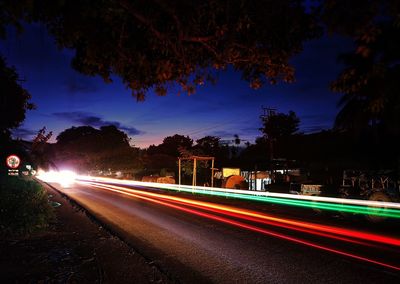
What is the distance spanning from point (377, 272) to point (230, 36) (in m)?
5.23

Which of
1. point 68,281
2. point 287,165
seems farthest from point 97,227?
point 287,165

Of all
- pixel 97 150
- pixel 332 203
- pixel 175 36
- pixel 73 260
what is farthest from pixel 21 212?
pixel 97 150

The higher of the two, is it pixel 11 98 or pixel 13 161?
pixel 11 98

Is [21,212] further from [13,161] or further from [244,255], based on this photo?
[244,255]

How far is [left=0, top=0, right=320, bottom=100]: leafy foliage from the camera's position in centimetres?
555

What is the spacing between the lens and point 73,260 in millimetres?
8039

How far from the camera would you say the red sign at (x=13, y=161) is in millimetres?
14448

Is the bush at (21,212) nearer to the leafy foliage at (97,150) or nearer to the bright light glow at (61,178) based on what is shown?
the bright light glow at (61,178)

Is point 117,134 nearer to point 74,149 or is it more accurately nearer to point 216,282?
point 74,149

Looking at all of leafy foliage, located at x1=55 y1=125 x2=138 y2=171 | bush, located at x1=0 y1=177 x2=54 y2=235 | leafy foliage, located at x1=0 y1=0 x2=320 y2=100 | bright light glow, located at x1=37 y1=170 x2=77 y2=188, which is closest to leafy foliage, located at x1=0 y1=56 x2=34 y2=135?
bush, located at x1=0 y1=177 x2=54 y2=235

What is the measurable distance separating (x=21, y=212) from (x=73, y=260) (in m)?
3.62

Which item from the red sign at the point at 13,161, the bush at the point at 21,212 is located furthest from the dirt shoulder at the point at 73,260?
the red sign at the point at 13,161

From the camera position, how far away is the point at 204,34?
21.1 ft

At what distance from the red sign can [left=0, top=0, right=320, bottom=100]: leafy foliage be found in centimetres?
956
